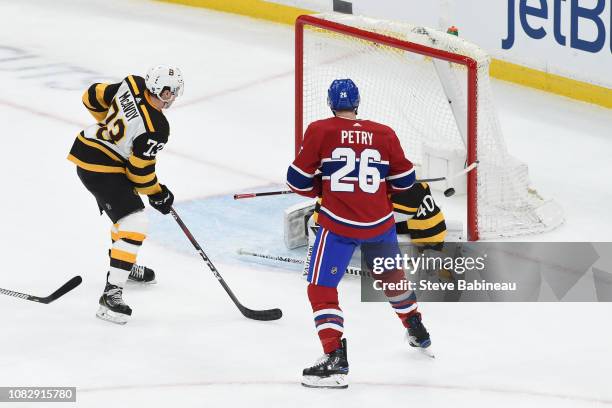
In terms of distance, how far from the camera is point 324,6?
32.4ft

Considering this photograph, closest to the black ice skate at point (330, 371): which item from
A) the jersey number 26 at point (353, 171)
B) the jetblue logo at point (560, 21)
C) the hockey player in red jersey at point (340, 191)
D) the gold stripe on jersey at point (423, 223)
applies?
the hockey player in red jersey at point (340, 191)

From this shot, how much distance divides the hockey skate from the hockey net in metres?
1.41

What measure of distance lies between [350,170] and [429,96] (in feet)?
7.27

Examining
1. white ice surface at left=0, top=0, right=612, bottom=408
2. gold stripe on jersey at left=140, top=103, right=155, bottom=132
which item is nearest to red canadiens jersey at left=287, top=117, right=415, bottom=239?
white ice surface at left=0, top=0, right=612, bottom=408

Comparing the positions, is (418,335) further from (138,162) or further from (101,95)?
(101,95)

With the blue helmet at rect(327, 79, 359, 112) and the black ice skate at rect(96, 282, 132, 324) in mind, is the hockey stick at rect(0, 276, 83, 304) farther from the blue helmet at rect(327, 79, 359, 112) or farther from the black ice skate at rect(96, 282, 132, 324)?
the blue helmet at rect(327, 79, 359, 112)

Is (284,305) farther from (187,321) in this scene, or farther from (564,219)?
(564,219)

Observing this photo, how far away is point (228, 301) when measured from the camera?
5.93m

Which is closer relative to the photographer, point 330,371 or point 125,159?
point 330,371

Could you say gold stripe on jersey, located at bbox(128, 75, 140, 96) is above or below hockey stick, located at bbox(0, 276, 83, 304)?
above

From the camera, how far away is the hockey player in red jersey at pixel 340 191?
16.1 ft

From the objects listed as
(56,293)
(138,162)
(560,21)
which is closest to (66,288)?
(56,293)

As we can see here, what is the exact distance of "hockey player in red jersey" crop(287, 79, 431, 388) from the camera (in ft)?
16.1

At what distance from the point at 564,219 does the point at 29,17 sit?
5257 millimetres
